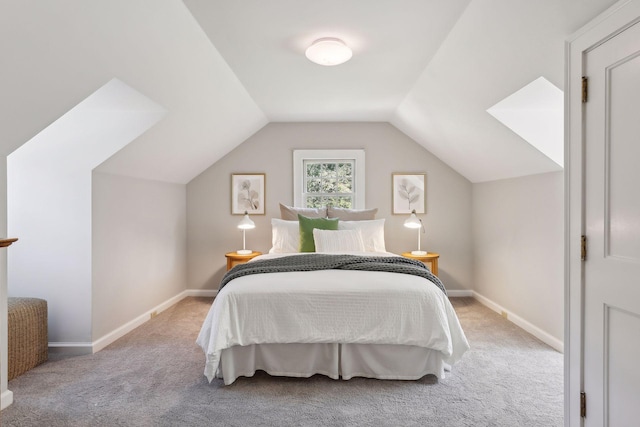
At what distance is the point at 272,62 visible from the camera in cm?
311

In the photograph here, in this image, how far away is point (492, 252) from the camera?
179 inches

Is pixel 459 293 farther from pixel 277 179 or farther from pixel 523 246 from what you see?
pixel 277 179

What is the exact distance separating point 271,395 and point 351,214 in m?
2.59

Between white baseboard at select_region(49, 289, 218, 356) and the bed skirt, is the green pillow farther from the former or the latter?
white baseboard at select_region(49, 289, 218, 356)

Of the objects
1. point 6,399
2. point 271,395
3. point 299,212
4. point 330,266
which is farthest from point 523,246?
point 6,399

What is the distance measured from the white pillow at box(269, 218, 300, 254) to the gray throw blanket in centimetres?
101

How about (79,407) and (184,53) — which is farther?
(184,53)

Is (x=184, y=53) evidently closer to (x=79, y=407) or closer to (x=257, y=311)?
(x=257, y=311)

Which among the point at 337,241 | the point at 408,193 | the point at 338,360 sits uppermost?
the point at 408,193

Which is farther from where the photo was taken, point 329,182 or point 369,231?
point 329,182

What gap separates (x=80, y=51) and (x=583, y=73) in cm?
245

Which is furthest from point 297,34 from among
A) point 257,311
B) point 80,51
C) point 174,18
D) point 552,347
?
point 552,347

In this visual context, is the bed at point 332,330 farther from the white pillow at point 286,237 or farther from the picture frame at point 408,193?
the picture frame at point 408,193

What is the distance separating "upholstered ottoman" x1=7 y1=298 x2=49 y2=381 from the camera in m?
2.64
